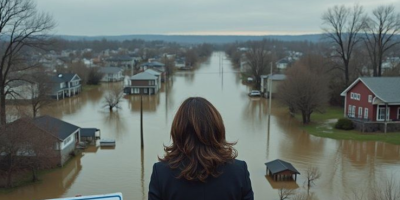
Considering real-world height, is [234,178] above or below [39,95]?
above

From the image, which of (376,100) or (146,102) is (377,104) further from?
(146,102)

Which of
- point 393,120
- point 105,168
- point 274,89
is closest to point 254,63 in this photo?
point 274,89

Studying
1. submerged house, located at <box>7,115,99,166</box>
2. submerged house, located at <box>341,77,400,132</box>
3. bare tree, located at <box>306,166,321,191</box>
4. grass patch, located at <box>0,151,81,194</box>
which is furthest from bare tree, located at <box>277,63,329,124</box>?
grass patch, located at <box>0,151,81,194</box>

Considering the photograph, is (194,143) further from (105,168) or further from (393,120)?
(393,120)

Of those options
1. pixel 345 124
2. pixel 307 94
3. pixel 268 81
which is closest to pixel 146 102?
pixel 268 81

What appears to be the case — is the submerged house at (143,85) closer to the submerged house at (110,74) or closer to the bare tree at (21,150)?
the submerged house at (110,74)

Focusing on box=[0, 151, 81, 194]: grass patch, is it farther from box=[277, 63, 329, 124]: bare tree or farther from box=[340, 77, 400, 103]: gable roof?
box=[340, 77, 400, 103]: gable roof
